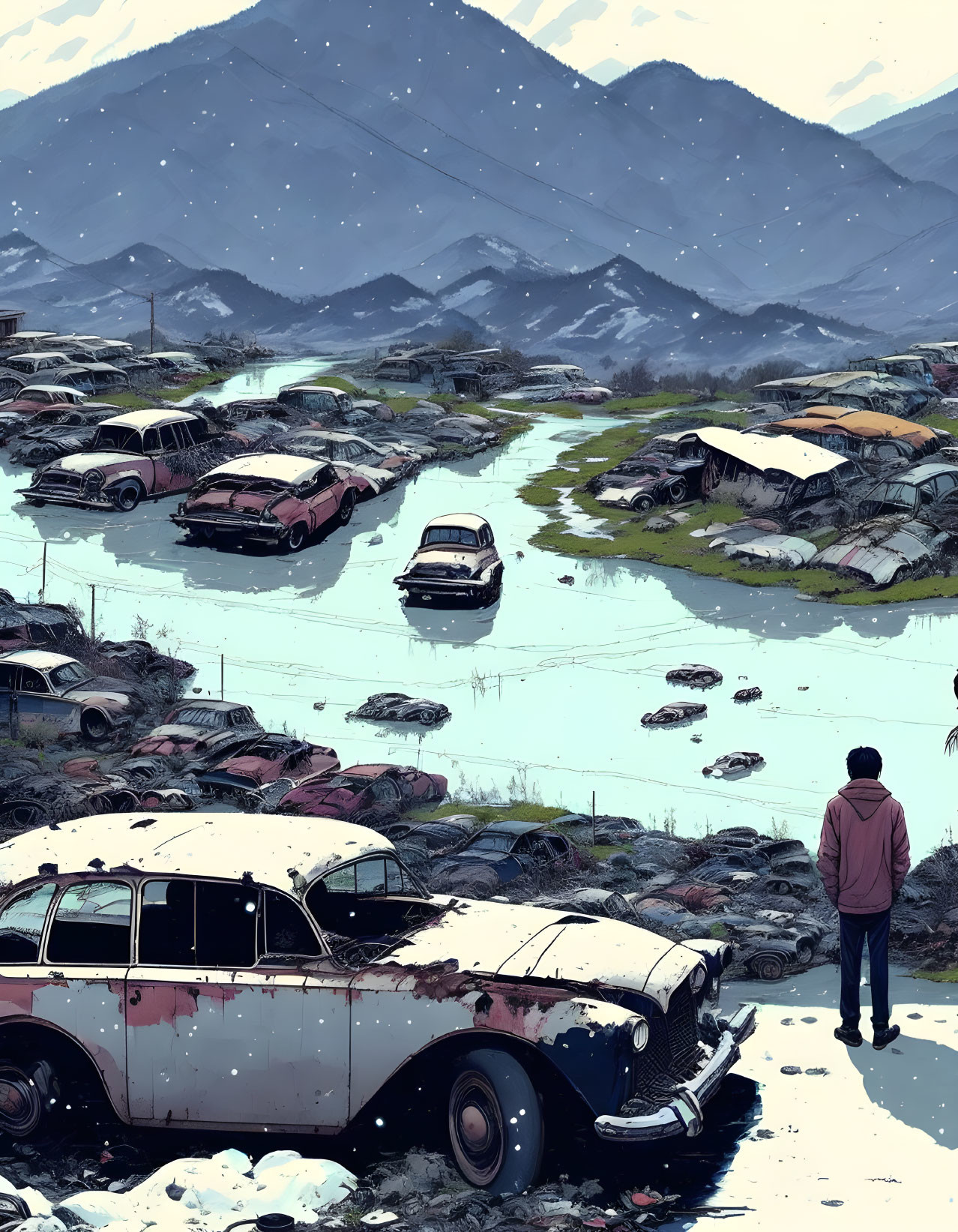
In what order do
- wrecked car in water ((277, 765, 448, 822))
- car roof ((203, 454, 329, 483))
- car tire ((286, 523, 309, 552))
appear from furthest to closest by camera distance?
car roof ((203, 454, 329, 483))
car tire ((286, 523, 309, 552))
wrecked car in water ((277, 765, 448, 822))

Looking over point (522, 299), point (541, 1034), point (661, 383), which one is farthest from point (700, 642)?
point (522, 299)

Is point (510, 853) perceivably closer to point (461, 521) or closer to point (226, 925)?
point (226, 925)

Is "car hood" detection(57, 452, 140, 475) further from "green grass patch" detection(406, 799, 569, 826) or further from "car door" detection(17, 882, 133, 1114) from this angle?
"car door" detection(17, 882, 133, 1114)

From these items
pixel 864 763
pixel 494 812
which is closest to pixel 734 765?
pixel 494 812

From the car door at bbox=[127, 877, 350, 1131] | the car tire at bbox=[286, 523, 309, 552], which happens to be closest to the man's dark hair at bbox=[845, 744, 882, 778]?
the car door at bbox=[127, 877, 350, 1131]

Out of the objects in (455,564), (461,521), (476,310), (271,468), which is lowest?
(455,564)

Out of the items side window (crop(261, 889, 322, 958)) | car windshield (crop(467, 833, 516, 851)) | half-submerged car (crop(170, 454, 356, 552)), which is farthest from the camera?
half-submerged car (crop(170, 454, 356, 552))
